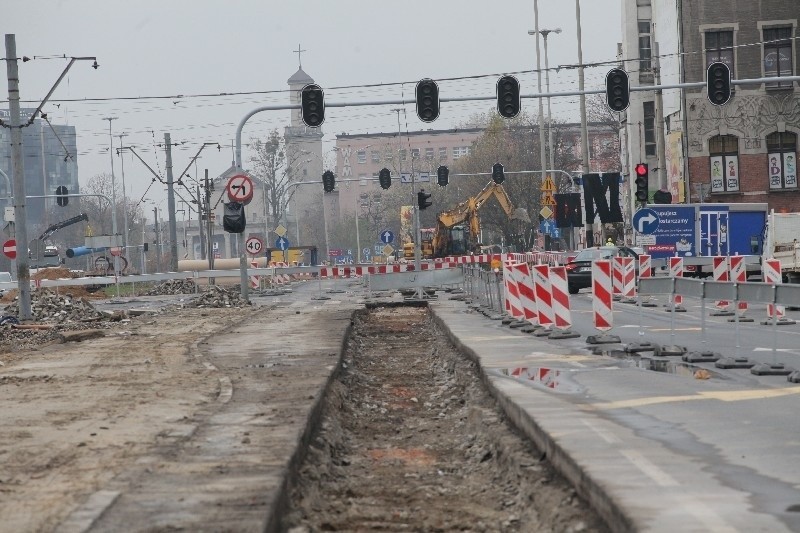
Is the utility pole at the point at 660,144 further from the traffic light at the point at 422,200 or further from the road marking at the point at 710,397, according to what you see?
the road marking at the point at 710,397

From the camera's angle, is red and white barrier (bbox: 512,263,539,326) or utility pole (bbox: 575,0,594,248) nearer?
red and white barrier (bbox: 512,263,539,326)

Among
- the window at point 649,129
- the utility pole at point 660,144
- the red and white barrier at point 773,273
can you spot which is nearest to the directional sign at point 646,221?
the utility pole at point 660,144

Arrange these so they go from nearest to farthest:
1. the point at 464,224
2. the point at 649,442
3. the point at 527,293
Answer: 1. the point at 649,442
2. the point at 527,293
3. the point at 464,224

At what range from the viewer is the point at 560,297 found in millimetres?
23328

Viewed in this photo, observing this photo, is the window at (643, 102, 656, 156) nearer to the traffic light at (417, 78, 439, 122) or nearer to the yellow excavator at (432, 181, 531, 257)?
the yellow excavator at (432, 181, 531, 257)

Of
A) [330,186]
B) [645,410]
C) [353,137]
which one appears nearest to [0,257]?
[353,137]

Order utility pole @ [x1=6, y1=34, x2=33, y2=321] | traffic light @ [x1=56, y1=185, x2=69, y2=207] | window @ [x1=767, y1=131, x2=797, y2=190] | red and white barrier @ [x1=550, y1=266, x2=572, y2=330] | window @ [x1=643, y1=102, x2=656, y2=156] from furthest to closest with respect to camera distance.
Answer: window @ [x1=643, y1=102, x2=656, y2=156] < traffic light @ [x1=56, y1=185, x2=69, y2=207] < window @ [x1=767, y1=131, x2=797, y2=190] < utility pole @ [x1=6, y1=34, x2=33, y2=321] < red and white barrier @ [x1=550, y1=266, x2=572, y2=330]

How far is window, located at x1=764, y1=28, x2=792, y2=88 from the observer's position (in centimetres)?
6259

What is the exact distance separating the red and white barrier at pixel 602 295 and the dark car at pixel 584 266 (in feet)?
74.3

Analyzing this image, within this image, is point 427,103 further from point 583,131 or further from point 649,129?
point 649,129

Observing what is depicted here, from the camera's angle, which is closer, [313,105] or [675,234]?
[313,105]

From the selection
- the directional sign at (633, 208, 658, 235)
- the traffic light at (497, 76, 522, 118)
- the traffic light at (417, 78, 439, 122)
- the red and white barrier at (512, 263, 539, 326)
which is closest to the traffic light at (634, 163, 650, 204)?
the directional sign at (633, 208, 658, 235)

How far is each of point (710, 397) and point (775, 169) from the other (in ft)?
170

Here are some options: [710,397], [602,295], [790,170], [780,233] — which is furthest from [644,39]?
[710,397]
